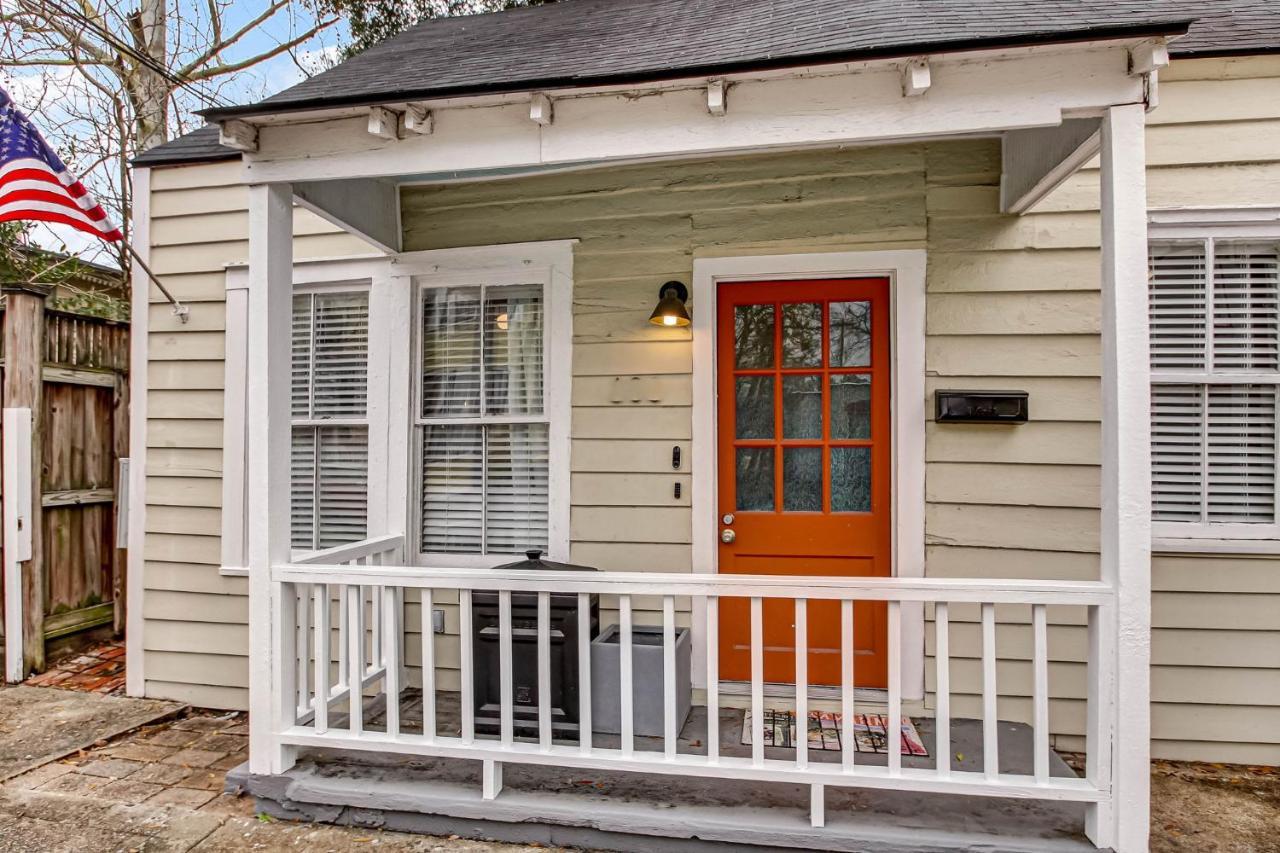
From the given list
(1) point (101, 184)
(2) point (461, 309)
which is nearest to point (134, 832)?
(2) point (461, 309)

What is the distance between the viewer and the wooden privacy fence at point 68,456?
3895mm

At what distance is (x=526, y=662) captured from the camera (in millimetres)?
2824

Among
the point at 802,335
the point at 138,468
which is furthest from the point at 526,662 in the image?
the point at 138,468

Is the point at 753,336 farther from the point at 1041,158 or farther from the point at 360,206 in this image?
the point at 360,206

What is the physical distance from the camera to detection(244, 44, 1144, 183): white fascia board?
Result: 6.89 feet

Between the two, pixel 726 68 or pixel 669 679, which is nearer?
pixel 726 68

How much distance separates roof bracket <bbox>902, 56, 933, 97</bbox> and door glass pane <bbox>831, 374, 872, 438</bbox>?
1351mm

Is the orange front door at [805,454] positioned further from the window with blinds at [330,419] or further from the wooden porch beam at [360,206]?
the window with blinds at [330,419]

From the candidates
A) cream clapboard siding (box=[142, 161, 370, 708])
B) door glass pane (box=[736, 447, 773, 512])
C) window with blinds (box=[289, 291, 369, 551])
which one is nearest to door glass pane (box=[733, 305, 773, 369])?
door glass pane (box=[736, 447, 773, 512])

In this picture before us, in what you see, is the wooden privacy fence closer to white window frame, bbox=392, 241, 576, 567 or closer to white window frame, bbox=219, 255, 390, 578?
white window frame, bbox=219, 255, 390, 578

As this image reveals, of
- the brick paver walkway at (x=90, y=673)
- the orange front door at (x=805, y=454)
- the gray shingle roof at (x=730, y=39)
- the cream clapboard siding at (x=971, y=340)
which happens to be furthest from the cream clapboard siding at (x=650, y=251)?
the brick paver walkway at (x=90, y=673)

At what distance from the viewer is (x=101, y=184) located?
661 centimetres

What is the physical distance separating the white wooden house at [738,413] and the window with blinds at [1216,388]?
2 cm

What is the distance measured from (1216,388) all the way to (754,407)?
6.22ft
